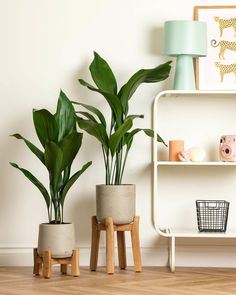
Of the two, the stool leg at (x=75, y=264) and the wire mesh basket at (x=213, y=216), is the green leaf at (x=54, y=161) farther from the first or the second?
the wire mesh basket at (x=213, y=216)

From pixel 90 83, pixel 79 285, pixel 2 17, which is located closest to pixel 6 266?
pixel 79 285

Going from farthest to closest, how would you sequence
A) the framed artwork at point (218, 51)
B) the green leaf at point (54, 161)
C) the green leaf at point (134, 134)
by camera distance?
the framed artwork at point (218, 51) < the green leaf at point (134, 134) < the green leaf at point (54, 161)

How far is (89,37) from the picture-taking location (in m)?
4.46

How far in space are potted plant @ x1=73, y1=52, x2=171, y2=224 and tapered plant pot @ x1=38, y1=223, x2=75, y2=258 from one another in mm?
227

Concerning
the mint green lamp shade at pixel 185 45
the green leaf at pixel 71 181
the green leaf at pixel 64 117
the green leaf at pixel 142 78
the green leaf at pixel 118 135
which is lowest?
the green leaf at pixel 71 181

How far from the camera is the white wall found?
4441 mm

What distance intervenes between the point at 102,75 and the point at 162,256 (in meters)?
1.08

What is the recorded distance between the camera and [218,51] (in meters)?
4.38

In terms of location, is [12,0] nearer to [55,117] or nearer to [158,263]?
[55,117]

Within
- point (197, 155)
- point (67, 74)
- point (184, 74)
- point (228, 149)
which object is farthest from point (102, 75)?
point (228, 149)

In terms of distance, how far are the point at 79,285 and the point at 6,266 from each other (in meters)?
0.83

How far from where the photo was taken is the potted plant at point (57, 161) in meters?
3.97

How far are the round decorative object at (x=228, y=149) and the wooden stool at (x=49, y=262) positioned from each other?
94 centimetres

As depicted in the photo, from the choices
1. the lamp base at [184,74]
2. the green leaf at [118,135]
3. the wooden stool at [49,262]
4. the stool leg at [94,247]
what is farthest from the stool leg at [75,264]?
the lamp base at [184,74]
